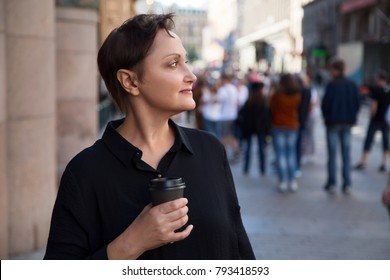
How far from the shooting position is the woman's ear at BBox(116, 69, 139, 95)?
82.4 inches

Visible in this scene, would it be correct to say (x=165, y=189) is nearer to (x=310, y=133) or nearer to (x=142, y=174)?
(x=142, y=174)

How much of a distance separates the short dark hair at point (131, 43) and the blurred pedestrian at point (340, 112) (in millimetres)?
7847

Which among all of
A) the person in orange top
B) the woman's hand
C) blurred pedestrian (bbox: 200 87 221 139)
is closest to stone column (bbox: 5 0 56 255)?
the woman's hand

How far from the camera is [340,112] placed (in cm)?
963

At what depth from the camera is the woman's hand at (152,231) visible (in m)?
1.85

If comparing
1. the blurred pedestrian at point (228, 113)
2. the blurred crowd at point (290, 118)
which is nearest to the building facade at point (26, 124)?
the blurred crowd at point (290, 118)

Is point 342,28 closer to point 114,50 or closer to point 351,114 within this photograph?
point 351,114

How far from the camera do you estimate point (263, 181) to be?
1109 cm

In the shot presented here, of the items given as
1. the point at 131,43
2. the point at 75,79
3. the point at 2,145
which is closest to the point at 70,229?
the point at 131,43

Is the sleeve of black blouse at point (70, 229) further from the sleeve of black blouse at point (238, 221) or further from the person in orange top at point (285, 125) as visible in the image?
the person in orange top at point (285, 125)

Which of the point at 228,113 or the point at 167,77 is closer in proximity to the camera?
the point at 167,77

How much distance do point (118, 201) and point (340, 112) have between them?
8044mm
